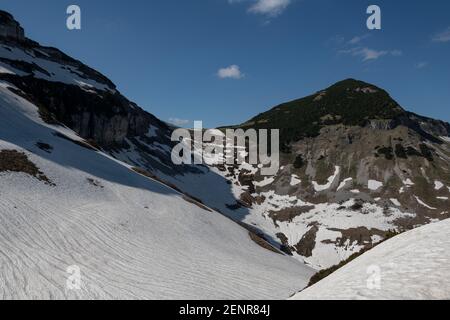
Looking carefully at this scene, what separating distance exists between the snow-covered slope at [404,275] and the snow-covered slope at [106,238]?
38.7ft

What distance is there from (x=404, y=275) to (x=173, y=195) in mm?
39517

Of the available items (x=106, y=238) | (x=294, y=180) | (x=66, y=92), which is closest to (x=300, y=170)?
(x=294, y=180)

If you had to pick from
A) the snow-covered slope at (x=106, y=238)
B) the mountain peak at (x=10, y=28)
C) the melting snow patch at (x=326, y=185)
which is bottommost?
the snow-covered slope at (x=106, y=238)

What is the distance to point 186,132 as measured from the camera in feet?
602

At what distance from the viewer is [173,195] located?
4809 centimetres

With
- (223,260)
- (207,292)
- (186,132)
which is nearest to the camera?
(207,292)

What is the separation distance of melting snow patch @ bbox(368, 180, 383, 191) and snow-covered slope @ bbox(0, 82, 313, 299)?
80.3 meters

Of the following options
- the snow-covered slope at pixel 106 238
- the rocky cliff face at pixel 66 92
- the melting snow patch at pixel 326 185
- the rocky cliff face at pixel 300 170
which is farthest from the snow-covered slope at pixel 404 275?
the melting snow patch at pixel 326 185

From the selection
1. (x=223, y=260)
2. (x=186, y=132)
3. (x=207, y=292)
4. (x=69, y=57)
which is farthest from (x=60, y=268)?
(x=186, y=132)

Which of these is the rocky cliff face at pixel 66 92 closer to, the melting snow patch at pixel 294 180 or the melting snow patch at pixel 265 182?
the melting snow patch at pixel 265 182

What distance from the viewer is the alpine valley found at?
2328 cm

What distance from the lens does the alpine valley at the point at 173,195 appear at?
2328 cm
